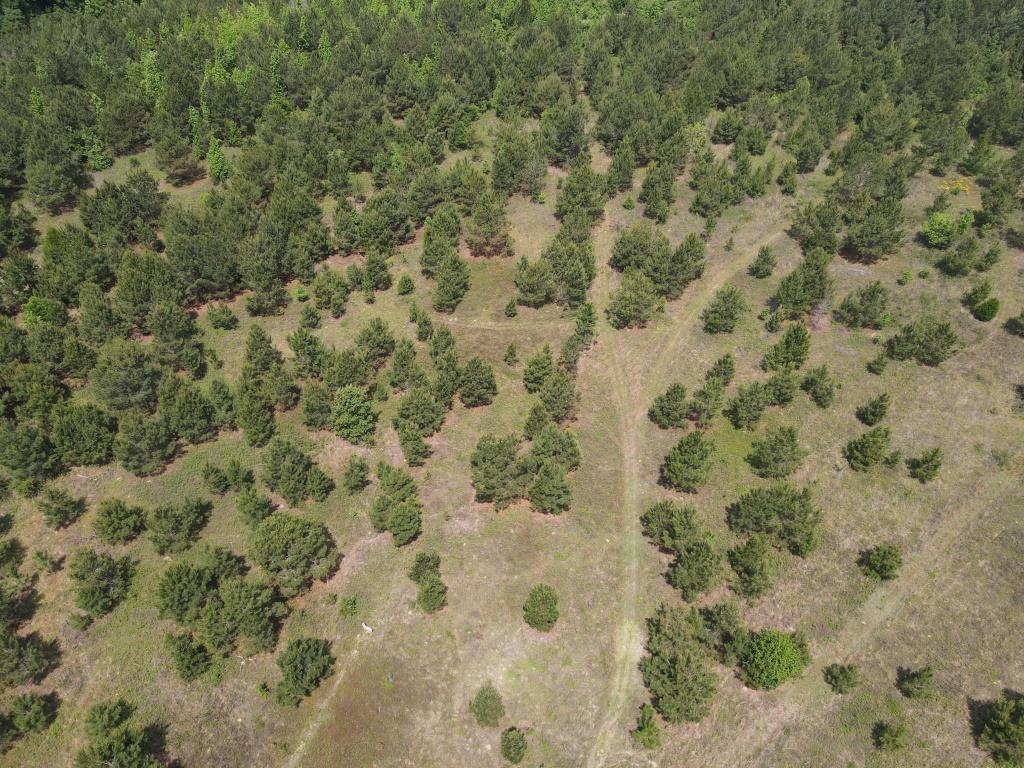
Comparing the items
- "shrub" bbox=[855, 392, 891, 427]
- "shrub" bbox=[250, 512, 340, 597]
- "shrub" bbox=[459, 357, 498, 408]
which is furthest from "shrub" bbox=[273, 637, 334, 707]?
"shrub" bbox=[855, 392, 891, 427]

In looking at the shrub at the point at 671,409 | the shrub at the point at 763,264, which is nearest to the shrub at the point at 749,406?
the shrub at the point at 671,409

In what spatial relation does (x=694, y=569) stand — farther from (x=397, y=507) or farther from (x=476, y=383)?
(x=476, y=383)

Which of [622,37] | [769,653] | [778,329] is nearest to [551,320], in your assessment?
[778,329]

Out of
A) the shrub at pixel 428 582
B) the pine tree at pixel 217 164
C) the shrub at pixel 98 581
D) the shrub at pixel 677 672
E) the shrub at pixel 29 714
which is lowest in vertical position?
the shrub at pixel 677 672

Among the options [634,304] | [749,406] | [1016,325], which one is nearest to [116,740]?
[749,406]

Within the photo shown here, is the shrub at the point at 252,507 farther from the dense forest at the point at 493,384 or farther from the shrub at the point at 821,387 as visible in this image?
the shrub at the point at 821,387

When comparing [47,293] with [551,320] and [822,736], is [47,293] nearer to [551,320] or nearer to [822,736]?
→ [551,320]
